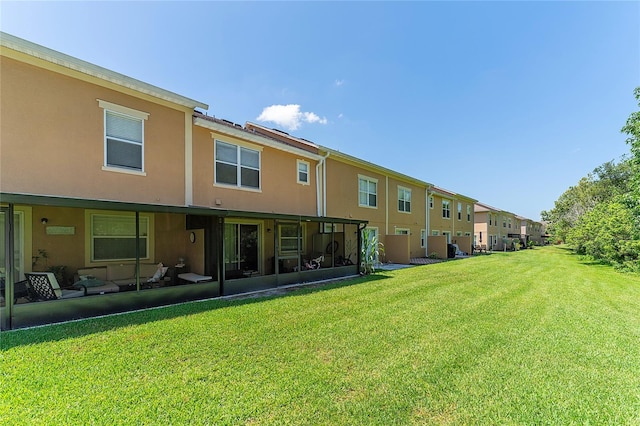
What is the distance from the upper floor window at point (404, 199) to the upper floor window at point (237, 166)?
38.8ft

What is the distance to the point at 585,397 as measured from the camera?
131 inches

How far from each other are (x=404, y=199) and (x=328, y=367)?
17.8 metres

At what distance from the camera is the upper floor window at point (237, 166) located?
33.8 ft

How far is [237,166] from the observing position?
10727 millimetres

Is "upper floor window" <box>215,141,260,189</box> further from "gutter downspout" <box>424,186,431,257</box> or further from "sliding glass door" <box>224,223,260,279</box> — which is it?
"gutter downspout" <box>424,186,431,257</box>

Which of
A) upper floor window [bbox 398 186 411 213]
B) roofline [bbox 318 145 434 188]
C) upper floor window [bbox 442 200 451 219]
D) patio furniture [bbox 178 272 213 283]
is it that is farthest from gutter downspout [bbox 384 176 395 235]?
patio furniture [bbox 178 272 213 283]

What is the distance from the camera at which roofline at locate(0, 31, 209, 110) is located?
6453mm

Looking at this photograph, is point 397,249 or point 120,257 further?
point 397,249

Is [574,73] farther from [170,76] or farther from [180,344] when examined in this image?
[180,344]

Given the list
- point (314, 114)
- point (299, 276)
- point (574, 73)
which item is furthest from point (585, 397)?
point (314, 114)

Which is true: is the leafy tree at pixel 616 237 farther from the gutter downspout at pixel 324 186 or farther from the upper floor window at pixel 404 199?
the gutter downspout at pixel 324 186

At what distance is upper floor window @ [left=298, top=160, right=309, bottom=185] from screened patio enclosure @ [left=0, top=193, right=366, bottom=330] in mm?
2620

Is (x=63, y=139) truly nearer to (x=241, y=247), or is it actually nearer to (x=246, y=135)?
(x=246, y=135)

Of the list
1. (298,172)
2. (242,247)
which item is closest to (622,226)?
(298,172)
